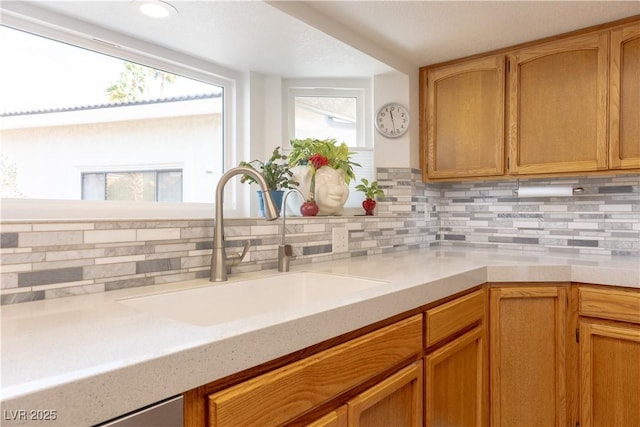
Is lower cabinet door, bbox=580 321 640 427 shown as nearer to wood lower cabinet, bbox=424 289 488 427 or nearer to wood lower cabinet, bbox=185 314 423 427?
wood lower cabinet, bbox=424 289 488 427

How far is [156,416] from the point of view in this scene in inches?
23.7

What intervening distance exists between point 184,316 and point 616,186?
7.20ft

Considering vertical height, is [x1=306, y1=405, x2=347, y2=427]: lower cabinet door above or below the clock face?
below

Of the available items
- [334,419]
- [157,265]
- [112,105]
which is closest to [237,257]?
[157,265]

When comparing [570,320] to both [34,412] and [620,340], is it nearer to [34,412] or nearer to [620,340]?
[620,340]

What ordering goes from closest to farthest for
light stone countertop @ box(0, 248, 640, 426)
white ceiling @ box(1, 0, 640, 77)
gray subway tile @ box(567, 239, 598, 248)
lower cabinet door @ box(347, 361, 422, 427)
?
light stone countertop @ box(0, 248, 640, 426)
lower cabinet door @ box(347, 361, 422, 427)
white ceiling @ box(1, 0, 640, 77)
gray subway tile @ box(567, 239, 598, 248)

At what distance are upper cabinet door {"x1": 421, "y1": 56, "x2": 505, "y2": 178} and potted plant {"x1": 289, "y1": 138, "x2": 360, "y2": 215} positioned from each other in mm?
751

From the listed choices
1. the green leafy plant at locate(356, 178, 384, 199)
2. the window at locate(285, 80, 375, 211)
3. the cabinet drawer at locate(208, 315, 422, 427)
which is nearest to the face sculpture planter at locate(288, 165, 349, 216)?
the green leafy plant at locate(356, 178, 384, 199)

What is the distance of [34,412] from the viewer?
1.59 feet

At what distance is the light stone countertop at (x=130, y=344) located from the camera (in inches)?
20.6

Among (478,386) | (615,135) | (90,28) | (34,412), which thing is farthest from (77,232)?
(615,135)

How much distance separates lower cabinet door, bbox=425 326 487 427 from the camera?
130 cm

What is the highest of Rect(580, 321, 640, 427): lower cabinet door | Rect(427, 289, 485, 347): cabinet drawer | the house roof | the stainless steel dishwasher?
the house roof

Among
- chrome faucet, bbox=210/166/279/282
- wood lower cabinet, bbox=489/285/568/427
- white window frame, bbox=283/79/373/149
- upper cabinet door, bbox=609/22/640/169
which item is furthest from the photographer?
white window frame, bbox=283/79/373/149
